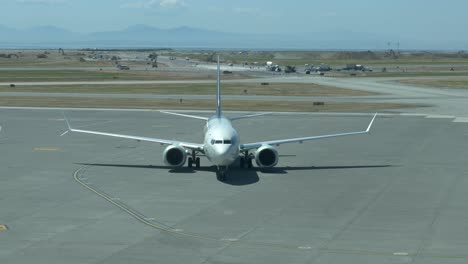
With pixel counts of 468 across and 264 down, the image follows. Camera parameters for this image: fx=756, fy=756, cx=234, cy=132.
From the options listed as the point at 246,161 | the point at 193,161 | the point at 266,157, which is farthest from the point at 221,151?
the point at 193,161

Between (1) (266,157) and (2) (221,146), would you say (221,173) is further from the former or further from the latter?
(1) (266,157)

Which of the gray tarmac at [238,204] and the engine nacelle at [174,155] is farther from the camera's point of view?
the engine nacelle at [174,155]

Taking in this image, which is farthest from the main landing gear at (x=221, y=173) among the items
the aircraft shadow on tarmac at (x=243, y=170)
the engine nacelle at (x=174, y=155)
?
the engine nacelle at (x=174, y=155)

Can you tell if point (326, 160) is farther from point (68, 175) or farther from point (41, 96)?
point (41, 96)

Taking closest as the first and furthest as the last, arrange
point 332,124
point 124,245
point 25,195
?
point 124,245, point 25,195, point 332,124

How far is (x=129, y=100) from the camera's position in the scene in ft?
347

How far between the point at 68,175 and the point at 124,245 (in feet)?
58.8

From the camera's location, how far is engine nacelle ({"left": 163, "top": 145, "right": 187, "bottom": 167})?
1812 inches

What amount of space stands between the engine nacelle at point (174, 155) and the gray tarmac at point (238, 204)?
0.70m

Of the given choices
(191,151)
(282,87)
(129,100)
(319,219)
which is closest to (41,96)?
(129,100)

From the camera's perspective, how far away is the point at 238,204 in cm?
3631

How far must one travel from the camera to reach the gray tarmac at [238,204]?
89.7 ft

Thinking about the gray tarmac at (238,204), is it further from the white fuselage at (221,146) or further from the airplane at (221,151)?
the white fuselage at (221,146)

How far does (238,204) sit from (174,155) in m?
10.7
